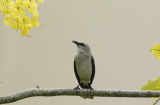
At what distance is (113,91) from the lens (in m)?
0.57

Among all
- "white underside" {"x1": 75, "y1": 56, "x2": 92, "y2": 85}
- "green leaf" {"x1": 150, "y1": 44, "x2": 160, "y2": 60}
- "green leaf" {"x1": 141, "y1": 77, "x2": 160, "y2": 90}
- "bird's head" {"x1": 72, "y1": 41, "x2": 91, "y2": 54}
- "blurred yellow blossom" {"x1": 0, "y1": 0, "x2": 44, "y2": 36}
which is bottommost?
"white underside" {"x1": 75, "y1": 56, "x2": 92, "y2": 85}

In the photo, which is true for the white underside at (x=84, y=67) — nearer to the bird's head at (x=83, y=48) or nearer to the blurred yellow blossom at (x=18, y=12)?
the bird's head at (x=83, y=48)

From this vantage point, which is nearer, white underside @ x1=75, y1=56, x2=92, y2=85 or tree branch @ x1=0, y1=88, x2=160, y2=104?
tree branch @ x1=0, y1=88, x2=160, y2=104

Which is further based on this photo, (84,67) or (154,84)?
(84,67)

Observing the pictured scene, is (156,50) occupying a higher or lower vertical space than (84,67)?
higher

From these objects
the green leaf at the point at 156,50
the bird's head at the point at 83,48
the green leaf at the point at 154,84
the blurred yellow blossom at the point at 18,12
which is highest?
the blurred yellow blossom at the point at 18,12

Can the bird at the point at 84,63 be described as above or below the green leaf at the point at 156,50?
below

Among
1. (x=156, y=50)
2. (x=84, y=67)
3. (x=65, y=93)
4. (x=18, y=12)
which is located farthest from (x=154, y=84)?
(x=84, y=67)

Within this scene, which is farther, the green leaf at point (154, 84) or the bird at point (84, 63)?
the bird at point (84, 63)

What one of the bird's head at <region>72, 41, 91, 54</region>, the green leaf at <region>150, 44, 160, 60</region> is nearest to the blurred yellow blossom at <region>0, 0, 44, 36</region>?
the green leaf at <region>150, 44, 160, 60</region>

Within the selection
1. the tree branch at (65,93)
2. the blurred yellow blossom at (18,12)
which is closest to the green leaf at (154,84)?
the tree branch at (65,93)

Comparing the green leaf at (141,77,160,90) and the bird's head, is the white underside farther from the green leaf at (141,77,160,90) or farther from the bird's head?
the green leaf at (141,77,160,90)

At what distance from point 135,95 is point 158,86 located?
2.0 inches

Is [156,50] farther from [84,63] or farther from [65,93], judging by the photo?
[84,63]
